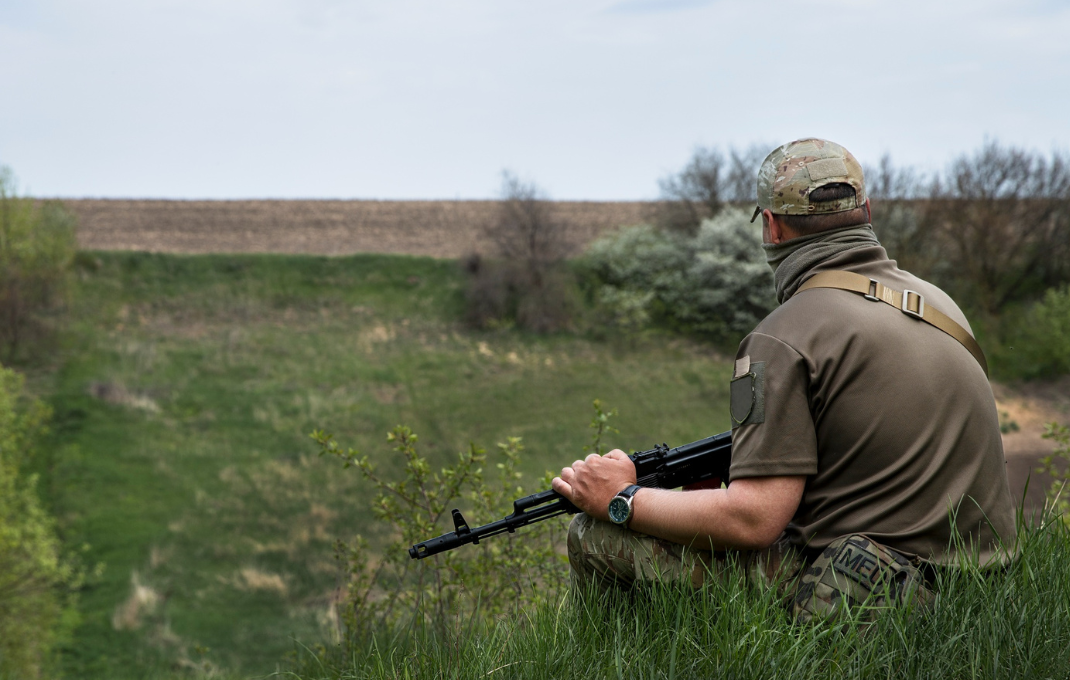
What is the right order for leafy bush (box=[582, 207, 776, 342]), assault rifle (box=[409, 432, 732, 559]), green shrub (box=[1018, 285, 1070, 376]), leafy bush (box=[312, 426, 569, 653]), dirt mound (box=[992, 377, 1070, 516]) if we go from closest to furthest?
assault rifle (box=[409, 432, 732, 559]), leafy bush (box=[312, 426, 569, 653]), dirt mound (box=[992, 377, 1070, 516]), green shrub (box=[1018, 285, 1070, 376]), leafy bush (box=[582, 207, 776, 342])

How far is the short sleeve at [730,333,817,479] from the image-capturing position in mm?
2418

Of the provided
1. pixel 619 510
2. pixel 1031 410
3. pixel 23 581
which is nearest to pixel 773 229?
pixel 619 510

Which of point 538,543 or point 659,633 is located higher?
point 659,633

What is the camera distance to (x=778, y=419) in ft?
7.93

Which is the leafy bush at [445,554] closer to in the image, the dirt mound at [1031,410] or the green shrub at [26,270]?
the dirt mound at [1031,410]

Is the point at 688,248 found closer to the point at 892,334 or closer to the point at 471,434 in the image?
the point at 471,434

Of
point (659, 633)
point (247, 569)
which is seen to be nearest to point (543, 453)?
point (247, 569)

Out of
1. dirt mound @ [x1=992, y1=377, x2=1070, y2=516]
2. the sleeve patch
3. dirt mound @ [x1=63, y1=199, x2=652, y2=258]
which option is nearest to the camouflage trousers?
the sleeve patch

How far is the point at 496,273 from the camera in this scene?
41562 millimetres

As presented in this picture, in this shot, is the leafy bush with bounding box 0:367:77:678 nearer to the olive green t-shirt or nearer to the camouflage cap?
the olive green t-shirt

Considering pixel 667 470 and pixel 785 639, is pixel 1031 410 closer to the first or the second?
pixel 667 470

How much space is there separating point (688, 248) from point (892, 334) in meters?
40.9

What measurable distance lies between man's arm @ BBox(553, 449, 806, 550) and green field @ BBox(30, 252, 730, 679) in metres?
15.8

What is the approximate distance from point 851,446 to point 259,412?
104 ft
